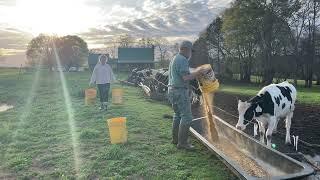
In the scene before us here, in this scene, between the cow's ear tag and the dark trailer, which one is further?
the dark trailer

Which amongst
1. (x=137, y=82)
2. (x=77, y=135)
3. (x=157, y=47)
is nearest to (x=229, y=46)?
(x=137, y=82)

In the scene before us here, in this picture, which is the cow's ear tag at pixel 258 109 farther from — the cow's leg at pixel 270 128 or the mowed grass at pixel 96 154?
the mowed grass at pixel 96 154

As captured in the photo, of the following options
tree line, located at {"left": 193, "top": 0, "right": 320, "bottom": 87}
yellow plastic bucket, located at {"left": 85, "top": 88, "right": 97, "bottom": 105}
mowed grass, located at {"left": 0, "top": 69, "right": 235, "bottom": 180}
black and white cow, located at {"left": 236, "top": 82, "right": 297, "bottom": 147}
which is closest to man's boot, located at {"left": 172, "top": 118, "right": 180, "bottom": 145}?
mowed grass, located at {"left": 0, "top": 69, "right": 235, "bottom": 180}

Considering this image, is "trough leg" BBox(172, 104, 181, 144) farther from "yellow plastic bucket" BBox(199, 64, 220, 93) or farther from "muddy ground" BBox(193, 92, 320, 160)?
"muddy ground" BBox(193, 92, 320, 160)

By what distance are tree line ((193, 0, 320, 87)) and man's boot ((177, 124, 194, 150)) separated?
49.2 m

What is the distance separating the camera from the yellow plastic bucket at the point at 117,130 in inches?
431

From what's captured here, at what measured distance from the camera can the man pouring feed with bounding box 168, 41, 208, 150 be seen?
9.91 metres

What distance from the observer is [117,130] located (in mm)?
11117

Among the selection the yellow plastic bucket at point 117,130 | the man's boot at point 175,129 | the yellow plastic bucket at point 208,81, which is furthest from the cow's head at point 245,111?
the yellow plastic bucket at point 117,130

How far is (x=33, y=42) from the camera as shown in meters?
109

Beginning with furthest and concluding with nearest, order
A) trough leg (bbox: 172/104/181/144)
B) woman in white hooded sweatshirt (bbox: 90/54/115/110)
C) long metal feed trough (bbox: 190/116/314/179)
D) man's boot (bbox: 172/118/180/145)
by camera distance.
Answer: woman in white hooded sweatshirt (bbox: 90/54/115/110) < man's boot (bbox: 172/118/180/145) < trough leg (bbox: 172/104/181/144) < long metal feed trough (bbox: 190/116/314/179)

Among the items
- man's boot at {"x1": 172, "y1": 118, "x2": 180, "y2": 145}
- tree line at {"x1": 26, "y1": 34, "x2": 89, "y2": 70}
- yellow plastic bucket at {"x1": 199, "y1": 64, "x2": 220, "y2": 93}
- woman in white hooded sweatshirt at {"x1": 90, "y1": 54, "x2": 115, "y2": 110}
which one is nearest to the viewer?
yellow plastic bucket at {"x1": 199, "y1": 64, "x2": 220, "y2": 93}

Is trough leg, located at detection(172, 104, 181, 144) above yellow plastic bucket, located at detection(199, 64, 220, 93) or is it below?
below

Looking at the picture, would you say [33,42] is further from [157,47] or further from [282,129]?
[282,129]
